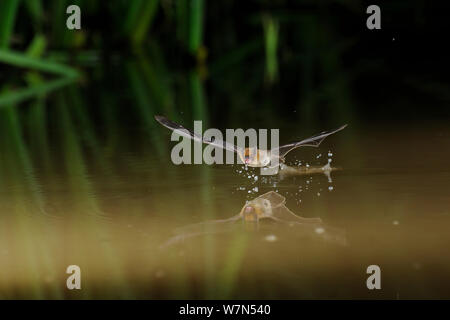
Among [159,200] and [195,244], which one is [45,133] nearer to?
[159,200]

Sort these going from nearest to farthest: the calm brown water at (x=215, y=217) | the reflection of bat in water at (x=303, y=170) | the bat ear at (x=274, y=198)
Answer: the calm brown water at (x=215, y=217) < the bat ear at (x=274, y=198) < the reflection of bat in water at (x=303, y=170)

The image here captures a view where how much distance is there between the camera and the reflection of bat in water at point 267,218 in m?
2.38

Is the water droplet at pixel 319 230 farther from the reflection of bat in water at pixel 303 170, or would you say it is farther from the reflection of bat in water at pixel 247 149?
the reflection of bat in water at pixel 303 170

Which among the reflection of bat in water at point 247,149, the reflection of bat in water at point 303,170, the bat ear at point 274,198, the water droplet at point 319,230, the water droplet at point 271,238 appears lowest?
the water droplet at point 271,238

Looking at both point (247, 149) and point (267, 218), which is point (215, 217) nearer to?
point (267, 218)

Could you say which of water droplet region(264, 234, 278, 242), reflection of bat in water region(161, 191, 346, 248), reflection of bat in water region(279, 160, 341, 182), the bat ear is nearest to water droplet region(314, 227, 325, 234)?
reflection of bat in water region(161, 191, 346, 248)

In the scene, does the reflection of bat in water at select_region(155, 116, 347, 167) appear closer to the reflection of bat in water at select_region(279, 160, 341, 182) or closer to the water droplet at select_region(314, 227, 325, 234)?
the reflection of bat in water at select_region(279, 160, 341, 182)

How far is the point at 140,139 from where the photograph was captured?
394 centimetres

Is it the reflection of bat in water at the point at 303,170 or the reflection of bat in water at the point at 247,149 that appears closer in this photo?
the reflection of bat in water at the point at 247,149

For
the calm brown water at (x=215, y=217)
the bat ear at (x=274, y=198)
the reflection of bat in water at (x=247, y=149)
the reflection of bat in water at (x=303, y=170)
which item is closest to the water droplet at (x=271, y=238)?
the calm brown water at (x=215, y=217)

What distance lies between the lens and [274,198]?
9.34 feet

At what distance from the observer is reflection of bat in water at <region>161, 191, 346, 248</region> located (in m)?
2.38

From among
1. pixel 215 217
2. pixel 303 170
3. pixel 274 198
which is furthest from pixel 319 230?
pixel 303 170

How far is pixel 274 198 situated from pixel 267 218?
26 cm
